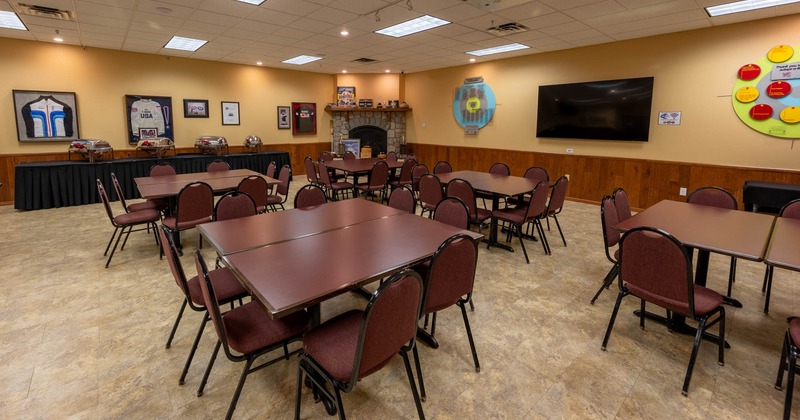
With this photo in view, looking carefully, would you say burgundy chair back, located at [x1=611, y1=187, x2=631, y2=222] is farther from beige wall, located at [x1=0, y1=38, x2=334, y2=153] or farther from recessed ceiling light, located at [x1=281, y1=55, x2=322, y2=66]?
beige wall, located at [x1=0, y1=38, x2=334, y2=153]

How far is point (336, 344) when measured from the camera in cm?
175

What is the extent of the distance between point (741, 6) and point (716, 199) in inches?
108

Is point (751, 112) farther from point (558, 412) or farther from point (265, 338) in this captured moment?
point (265, 338)

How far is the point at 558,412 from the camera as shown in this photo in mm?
1967

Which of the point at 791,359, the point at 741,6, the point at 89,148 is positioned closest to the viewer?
the point at 791,359

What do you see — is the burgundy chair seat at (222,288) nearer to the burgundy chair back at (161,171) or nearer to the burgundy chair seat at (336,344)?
the burgundy chair seat at (336,344)

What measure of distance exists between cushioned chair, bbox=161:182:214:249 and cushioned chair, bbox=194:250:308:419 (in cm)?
214

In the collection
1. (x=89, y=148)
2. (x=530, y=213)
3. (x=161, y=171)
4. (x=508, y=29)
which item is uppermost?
(x=508, y=29)

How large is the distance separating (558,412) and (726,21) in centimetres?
595

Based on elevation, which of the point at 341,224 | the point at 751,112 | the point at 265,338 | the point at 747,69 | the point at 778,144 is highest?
the point at 747,69

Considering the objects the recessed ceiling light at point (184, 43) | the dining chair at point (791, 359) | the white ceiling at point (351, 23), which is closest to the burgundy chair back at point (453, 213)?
the dining chair at point (791, 359)

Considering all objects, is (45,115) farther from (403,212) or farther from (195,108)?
(403,212)

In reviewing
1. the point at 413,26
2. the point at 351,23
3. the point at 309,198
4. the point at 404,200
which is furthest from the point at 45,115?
the point at 404,200

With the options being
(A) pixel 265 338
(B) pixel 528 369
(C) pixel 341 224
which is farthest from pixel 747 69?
(A) pixel 265 338
